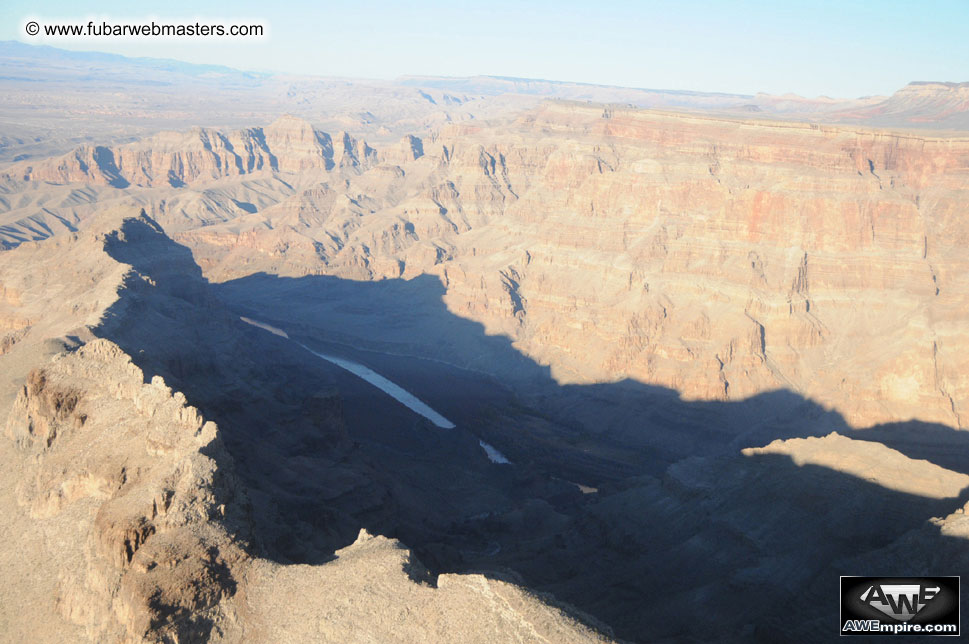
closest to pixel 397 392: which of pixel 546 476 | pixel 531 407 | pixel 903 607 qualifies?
pixel 531 407

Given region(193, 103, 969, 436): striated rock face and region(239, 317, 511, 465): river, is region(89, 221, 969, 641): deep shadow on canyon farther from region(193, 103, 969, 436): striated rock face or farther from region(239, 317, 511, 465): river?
region(193, 103, 969, 436): striated rock face

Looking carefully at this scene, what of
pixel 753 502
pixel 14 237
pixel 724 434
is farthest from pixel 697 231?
pixel 14 237

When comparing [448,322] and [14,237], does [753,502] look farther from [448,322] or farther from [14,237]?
[14,237]

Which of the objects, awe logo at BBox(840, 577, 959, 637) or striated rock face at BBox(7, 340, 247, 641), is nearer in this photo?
striated rock face at BBox(7, 340, 247, 641)

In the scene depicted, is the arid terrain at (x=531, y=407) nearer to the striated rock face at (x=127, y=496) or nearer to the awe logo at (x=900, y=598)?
the striated rock face at (x=127, y=496)

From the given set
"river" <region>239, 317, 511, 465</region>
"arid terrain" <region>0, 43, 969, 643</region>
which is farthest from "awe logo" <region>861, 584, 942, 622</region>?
"river" <region>239, 317, 511, 465</region>

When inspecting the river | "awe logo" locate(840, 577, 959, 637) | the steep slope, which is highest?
the steep slope

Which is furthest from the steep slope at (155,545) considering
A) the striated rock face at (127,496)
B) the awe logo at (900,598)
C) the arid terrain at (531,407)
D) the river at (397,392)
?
the river at (397,392)
